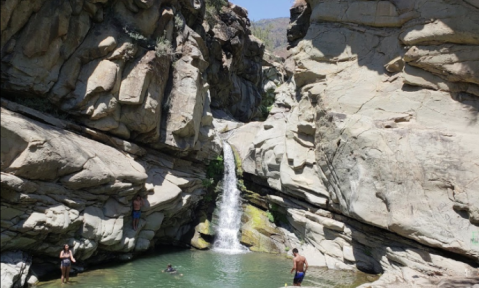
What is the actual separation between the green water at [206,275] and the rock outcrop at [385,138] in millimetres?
2025

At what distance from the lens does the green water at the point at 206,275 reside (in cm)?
1378

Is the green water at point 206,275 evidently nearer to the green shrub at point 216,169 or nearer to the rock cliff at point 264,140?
the rock cliff at point 264,140

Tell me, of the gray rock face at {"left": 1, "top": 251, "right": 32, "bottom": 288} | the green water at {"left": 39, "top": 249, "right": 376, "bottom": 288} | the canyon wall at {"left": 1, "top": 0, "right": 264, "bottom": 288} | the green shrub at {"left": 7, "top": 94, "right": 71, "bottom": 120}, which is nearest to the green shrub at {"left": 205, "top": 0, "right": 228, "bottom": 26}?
the canyon wall at {"left": 1, "top": 0, "right": 264, "bottom": 288}

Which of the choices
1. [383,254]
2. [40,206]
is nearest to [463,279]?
[383,254]

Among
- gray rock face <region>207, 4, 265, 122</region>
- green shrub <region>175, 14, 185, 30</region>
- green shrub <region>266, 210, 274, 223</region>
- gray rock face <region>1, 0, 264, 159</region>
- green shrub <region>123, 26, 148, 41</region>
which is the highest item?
gray rock face <region>207, 4, 265, 122</region>

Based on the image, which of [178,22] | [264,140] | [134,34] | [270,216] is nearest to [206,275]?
[270,216]

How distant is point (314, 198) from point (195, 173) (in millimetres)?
7454

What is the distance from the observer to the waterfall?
832 inches

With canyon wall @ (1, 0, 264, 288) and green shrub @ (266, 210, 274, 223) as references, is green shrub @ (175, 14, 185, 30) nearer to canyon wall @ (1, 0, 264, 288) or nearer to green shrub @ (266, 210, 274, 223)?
canyon wall @ (1, 0, 264, 288)

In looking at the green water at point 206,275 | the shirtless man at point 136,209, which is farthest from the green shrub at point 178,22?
the green water at point 206,275

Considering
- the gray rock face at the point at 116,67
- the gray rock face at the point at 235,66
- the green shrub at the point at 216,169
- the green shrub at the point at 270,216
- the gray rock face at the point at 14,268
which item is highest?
the gray rock face at the point at 235,66

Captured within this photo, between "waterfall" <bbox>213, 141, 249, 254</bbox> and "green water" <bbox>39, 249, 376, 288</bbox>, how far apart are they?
2.28 m

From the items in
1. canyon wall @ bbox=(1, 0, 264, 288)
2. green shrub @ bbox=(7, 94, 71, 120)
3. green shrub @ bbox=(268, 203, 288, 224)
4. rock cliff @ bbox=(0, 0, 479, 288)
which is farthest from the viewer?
green shrub @ bbox=(268, 203, 288, 224)

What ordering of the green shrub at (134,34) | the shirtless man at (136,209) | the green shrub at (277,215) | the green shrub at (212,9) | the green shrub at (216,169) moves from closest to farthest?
the shirtless man at (136,209) → the green shrub at (134,34) → the green shrub at (277,215) → the green shrub at (216,169) → the green shrub at (212,9)
